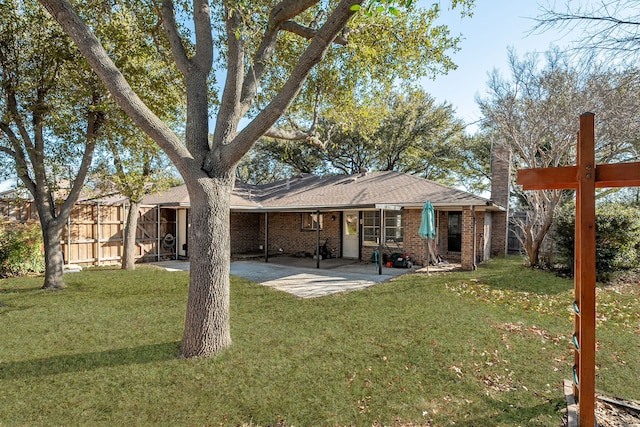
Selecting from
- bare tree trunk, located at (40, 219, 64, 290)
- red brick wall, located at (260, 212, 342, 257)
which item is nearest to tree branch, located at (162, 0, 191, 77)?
bare tree trunk, located at (40, 219, 64, 290)

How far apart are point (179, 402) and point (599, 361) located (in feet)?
16.8

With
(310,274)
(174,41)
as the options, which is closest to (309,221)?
(310,274)

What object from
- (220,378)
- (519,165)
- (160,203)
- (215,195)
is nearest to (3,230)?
(160,203)

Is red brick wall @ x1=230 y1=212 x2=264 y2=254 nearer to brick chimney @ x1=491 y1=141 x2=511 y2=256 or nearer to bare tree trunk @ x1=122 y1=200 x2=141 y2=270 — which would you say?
bare tree trunk @ x1=122 y1=200 x2=141 y2=270

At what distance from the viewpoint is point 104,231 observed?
12000 millimetres

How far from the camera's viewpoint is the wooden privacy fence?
10.2m

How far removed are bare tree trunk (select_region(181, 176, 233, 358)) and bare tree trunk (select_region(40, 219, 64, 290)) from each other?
5.87 meters

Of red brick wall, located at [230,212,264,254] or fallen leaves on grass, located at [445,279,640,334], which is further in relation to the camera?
red brick wall, located at [230,212,264,254]

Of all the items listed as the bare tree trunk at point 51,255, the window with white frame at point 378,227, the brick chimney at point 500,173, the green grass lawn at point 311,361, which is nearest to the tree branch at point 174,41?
the green grass lawn at point 311,361

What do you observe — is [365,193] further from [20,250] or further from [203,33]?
[20,250]

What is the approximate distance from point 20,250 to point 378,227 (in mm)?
11572

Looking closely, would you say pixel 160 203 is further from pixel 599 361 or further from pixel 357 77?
pixel 599 361

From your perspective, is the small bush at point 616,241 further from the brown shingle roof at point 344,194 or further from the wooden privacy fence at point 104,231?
the wooden privacy fence at point 104,231

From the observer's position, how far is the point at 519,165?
15.1m
